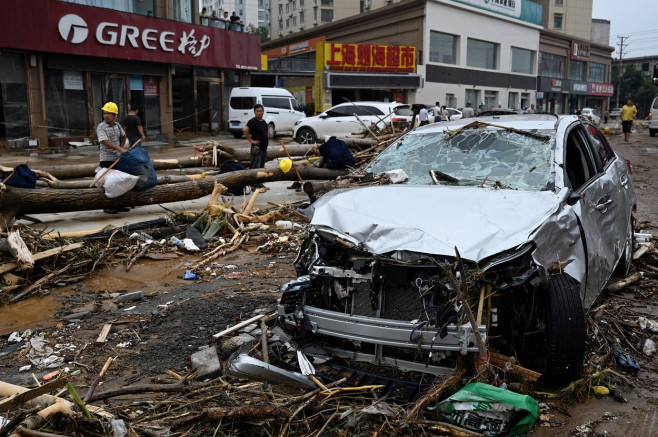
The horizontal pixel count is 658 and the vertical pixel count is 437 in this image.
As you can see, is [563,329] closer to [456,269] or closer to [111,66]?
[456,269]

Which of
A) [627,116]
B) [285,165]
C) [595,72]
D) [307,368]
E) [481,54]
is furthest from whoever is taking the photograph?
[595,72]

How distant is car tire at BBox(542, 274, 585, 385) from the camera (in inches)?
135

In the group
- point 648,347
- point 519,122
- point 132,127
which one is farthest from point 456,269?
point 132,127

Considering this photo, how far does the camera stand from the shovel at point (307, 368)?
3504mm

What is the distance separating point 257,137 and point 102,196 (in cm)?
370

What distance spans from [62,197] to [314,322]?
6.15 meters

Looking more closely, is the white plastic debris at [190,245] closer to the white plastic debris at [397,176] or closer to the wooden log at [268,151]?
the white plastic debris at [397,176]

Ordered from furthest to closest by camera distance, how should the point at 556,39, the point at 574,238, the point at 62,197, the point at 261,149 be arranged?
the point at 556,39 → the point at 261,149 → the point at 62,197 → the point at 574,238

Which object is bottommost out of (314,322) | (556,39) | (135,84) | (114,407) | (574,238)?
(114,407)

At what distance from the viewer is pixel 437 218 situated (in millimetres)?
3760

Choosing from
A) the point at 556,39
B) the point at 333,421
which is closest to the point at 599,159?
the point at 333,421

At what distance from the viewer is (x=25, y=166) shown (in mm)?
8406

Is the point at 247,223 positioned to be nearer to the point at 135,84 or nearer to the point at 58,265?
the point at 58,265

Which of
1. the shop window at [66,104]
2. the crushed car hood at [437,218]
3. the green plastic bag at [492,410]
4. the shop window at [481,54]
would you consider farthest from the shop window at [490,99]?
the green plastic bag at [492,410]
